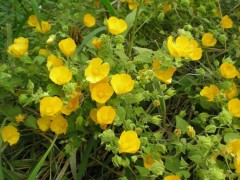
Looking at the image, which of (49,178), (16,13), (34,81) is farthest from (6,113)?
(16,13)

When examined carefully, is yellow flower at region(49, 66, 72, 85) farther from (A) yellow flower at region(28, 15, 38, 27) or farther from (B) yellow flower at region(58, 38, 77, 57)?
(A) yellow flower at region(28, 15, 38, 27)

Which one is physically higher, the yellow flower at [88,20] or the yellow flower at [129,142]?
the yellow flower at [88,20]

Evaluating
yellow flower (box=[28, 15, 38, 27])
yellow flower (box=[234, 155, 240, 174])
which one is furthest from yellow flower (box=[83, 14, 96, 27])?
yellow flower (box=[234, 155, 240, 174])

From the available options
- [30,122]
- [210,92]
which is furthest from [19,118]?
[210,92]

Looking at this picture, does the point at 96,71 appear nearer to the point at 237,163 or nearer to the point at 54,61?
the point at 54,61

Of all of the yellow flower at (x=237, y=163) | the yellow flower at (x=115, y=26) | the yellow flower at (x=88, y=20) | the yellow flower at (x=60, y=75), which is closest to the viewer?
the yellow flower at (x=237, y=163)

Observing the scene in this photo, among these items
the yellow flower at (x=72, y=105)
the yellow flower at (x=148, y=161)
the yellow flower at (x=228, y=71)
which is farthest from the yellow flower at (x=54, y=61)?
the yellow flower at (x=228, y=71)

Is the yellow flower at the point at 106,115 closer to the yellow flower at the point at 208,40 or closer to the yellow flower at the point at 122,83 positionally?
the yellow flower at the point at 122,83
